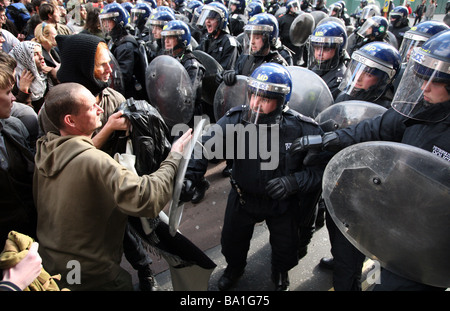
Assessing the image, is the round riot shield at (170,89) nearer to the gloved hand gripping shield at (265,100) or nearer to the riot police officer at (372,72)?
the gloved hand gripping shield at (265,100)

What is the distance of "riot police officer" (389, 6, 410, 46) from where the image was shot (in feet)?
24.7

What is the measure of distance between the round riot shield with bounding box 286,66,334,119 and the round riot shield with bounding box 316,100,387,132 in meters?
0.45

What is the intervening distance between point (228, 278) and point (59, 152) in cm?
188

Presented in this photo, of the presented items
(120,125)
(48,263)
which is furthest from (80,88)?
(48,263)

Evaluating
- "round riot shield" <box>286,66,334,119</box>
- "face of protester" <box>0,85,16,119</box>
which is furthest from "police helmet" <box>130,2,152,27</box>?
"face of protester" <box>0,85,16,119</box>

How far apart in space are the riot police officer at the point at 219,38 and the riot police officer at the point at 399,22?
4.44 m

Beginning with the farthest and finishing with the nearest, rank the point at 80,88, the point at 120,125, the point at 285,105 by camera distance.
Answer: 1. the point at 285,105
2. the point at 120,125
3. the point at 80,88

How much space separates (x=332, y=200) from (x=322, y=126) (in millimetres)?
770

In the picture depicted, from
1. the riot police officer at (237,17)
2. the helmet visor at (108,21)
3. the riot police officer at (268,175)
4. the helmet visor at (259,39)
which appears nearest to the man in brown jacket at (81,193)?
the riot police officer at (268,175)

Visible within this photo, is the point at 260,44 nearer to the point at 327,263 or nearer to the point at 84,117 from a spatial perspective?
the point at 327,263

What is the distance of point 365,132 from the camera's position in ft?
7.09

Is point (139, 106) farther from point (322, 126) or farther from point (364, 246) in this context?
point (364, 246)

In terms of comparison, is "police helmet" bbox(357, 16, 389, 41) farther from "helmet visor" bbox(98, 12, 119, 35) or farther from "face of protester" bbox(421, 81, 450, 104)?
"helmet visor" bbox(98, 12, 119, 35)

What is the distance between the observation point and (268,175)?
93.5 inches
